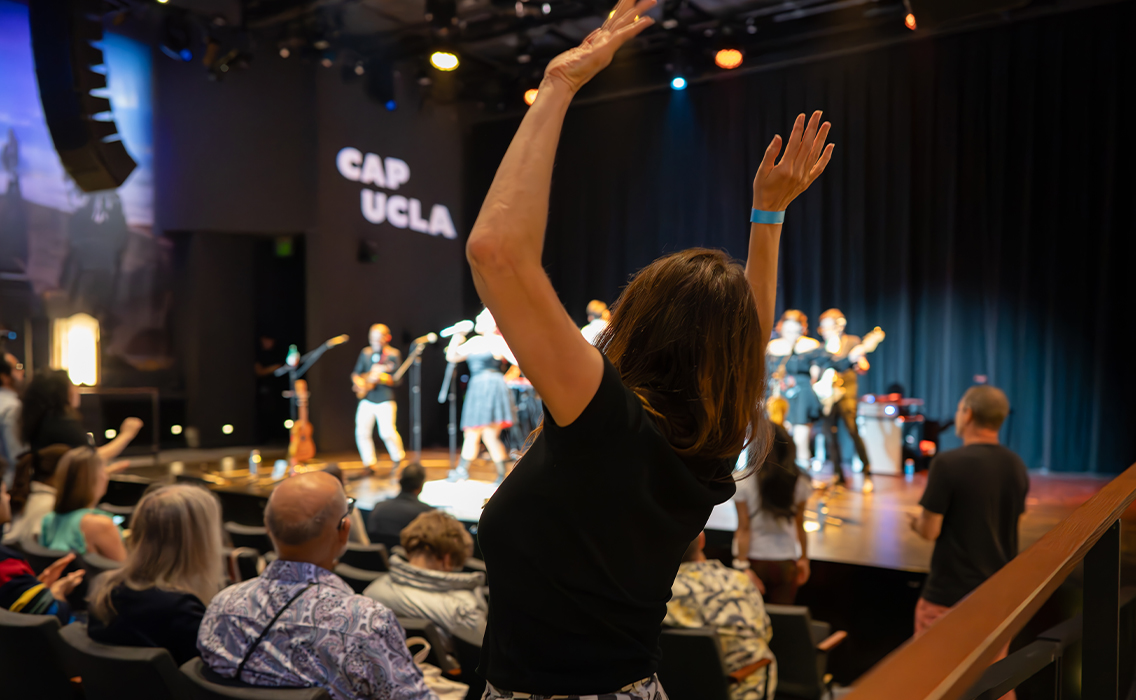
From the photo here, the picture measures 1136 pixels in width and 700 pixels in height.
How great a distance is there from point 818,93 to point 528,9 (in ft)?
12.3

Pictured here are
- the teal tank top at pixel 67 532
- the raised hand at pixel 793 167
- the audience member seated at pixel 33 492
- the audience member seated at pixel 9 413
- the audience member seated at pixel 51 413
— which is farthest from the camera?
the audience member seated at pixel 9 413

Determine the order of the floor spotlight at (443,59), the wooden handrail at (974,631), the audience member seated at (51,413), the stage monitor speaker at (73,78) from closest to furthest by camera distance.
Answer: the wooden handrail at (974,631)
the audience member seated at (51,413)
the stage monitor speaker at (73,78)
the floor spotlight at (443,59)

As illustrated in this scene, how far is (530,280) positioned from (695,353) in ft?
0.82

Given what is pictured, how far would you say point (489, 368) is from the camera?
673 centimetres

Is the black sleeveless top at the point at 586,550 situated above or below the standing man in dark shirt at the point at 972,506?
above

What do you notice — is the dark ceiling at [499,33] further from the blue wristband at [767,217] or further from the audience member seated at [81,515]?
the blue wristband at [767,217]

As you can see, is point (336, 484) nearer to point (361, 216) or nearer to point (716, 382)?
Result: point (716, 382)

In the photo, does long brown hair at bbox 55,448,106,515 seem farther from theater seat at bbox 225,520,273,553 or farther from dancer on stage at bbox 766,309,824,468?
dancer on stage at bbox 766,309,824,468

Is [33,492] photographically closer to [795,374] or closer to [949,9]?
[949,9]

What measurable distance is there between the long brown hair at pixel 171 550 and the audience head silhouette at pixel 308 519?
47 cm

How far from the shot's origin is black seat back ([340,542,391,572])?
134 inches

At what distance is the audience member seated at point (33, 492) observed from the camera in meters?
3.80

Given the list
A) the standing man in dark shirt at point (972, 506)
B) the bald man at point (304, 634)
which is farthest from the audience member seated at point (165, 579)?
the standing man in dark shirt at point (972, 506)

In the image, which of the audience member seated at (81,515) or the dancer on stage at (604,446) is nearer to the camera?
the dancer on stage at (604,446)
